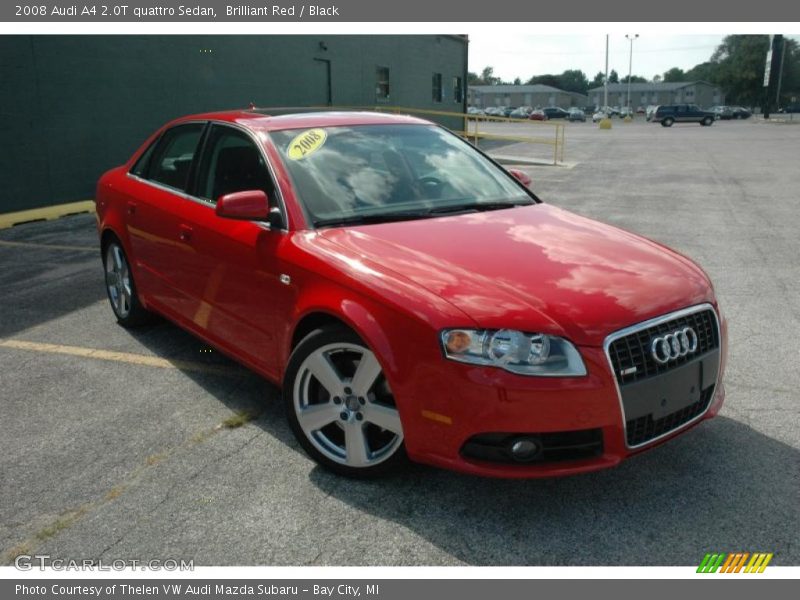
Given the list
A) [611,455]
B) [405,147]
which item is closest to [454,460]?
[611,455]

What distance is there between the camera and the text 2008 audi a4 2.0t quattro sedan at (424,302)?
110 inches

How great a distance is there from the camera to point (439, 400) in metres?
2.84

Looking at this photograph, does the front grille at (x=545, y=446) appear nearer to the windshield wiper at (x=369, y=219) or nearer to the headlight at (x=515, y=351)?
the headlight at (x=515, y=351)

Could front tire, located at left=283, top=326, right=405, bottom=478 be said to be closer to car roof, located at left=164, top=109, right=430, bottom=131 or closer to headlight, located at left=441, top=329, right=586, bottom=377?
headlight, located at left=441, top=329, right=586, bottom=377

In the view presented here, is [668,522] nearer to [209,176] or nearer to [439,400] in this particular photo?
[439,400]

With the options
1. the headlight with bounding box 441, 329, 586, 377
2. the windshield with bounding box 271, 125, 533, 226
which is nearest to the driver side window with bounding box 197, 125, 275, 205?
the windshield with bounding box 271, 125, 533, 226

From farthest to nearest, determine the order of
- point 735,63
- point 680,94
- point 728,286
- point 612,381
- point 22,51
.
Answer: point 680,94
point 735,63
point 22,51
point 728,286
point 612,381

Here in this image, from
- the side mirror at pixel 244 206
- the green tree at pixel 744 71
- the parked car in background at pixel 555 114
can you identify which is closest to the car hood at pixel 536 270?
the side mirror at pixel 244 206

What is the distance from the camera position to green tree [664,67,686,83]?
171m

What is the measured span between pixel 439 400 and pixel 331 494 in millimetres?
743

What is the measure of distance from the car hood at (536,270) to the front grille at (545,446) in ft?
1.24

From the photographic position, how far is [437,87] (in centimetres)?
2984

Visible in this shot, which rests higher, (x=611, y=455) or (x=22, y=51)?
(x=22, y=51)

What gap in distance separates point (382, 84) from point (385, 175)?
70.8 ft
